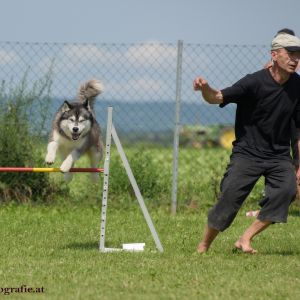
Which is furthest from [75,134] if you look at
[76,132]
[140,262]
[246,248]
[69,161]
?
[246,248]

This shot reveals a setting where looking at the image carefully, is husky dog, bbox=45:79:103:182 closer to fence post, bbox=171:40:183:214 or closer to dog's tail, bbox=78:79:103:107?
dog's tail, bbox=78:79:103:107

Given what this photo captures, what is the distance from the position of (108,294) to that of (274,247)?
2497 mm

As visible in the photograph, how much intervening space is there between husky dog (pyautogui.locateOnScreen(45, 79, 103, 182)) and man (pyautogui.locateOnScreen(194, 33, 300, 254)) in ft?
5.14

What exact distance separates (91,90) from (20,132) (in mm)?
2165

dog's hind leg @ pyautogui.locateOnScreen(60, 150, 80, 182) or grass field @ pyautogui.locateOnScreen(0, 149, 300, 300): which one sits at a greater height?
dog's hind leg @ pyautogui.locateOnScreen(60, 150, 80, 182)

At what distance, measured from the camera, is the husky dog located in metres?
6.90

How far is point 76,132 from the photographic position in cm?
687

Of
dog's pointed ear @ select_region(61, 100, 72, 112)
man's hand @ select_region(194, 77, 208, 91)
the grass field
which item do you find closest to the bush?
the grass field

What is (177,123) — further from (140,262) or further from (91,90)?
(140,262)

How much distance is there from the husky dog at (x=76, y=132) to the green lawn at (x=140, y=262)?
2.37ft

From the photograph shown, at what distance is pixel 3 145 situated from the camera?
9242 mm

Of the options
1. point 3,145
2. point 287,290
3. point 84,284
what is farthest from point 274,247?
point 3,145

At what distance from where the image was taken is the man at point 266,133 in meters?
5.64

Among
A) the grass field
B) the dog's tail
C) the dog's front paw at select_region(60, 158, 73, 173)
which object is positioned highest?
the dog's tail
